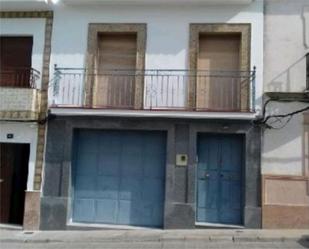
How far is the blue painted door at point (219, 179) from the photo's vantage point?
1064 centimetres

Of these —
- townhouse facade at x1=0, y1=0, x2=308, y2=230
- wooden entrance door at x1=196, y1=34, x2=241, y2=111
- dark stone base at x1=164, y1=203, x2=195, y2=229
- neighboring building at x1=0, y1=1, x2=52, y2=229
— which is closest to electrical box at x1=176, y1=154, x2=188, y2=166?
townhouse facade at x1=0, y1=0, x2=308, y2=230

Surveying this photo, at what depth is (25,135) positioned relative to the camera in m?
11.1

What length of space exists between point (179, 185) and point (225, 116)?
190cm

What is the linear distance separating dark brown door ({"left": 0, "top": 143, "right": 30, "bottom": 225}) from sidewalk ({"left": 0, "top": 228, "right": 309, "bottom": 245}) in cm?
101

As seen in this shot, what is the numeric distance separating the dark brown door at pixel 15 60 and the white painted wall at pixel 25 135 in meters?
1.10

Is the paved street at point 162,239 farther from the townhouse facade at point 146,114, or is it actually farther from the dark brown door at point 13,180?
the dark brown door at point 13,180

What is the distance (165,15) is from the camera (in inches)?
433

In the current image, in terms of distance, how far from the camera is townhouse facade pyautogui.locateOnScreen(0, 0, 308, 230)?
10500mm

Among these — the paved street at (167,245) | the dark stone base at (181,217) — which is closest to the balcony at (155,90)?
the dark stone base at (181,217)

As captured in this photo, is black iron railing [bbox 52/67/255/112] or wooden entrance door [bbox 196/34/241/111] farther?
wooden entrance door [bbox 196/34/241/111]

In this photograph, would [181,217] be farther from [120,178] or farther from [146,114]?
[146,114]

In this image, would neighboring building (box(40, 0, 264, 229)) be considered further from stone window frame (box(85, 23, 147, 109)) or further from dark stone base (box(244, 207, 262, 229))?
dark stone base (box(244, 207, 262, 229))

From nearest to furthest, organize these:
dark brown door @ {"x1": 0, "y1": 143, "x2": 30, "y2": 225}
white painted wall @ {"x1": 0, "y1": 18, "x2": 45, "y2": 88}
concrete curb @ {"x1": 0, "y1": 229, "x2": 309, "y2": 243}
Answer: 1. concrete curb @ {"x1": 0, "y1": 229, "x2": 309, "y2": 243}
2. white painted wall @ {"x1": 0, "y1": 18, "x2": 45, "y2": 88}
3. dark brown door @ {"x1": 0, "y1": 143, "x2": 30, "y2": 225}

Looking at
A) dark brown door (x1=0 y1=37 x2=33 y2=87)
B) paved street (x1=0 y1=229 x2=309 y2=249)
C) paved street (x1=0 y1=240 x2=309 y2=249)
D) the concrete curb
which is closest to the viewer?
paved street (x1=0 y1=240 x2=309 y2=249)
